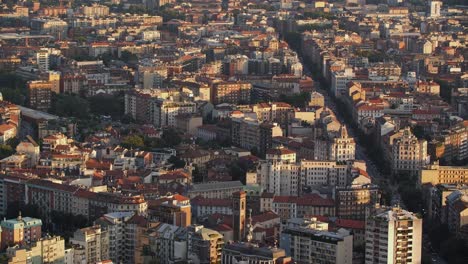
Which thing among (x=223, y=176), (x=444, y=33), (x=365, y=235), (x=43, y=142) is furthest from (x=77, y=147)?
(x=444, y=33)

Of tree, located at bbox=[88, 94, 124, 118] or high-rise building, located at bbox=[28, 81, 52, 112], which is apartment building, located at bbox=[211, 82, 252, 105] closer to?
tree, located at bbox=[88, 94, 124, 118]

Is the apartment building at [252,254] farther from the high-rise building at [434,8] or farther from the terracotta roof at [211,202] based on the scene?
the high-rise building at [434,8]

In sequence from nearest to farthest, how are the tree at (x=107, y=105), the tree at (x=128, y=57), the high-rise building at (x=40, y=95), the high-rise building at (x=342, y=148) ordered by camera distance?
the high-rise building at (x=342, y=148)
the tree at (x=107, y=105)
the high-rise building at (x=40, y=95)
the tree at (x=128, y=57)

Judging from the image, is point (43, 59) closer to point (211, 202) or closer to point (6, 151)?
point (6, 151)

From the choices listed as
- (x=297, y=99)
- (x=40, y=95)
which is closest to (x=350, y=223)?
(x=297, y=99)

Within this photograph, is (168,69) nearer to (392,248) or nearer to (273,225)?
(273,225)

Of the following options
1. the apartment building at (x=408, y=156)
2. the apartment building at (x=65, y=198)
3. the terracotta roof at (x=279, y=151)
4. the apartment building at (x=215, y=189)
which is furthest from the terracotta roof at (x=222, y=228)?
the apartment building at (x=408, y=156)
